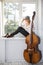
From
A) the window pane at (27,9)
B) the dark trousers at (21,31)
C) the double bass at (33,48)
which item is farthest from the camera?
the window pane at (27,9)

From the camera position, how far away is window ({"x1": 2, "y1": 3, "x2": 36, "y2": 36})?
5.02 m

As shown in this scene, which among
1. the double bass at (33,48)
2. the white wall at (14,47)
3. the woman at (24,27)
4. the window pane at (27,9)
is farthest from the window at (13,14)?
the double bass at (33,48)

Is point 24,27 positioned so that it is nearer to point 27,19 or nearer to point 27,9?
point 27,19

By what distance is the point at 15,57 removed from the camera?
4941 mm

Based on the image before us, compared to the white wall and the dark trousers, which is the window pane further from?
the dark trousers

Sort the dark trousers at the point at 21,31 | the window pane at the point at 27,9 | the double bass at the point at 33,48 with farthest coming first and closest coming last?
the window pane at the point at 27,9 < the dark trousers at the point at 21,31 < the double bass at the point at 33,48

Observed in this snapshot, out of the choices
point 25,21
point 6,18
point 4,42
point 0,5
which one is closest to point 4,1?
point 0,5

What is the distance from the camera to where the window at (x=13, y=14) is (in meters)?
5.02

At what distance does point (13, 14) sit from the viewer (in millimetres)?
5062

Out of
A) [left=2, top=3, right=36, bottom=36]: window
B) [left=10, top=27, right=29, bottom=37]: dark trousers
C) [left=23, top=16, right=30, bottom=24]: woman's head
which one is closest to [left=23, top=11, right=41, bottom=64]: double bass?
[left=10, top=27, right=29, bottom=37]: dark trousers

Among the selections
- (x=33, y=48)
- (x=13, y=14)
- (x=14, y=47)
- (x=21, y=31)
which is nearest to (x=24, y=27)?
(x=21, y=31)

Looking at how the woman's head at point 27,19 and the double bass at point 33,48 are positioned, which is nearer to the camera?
the double bass at point 33,48

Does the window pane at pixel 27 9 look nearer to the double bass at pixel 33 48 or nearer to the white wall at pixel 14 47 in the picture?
the white wall at pixel 14 47

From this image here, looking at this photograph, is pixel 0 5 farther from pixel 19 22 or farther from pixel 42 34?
pixel 42 34
